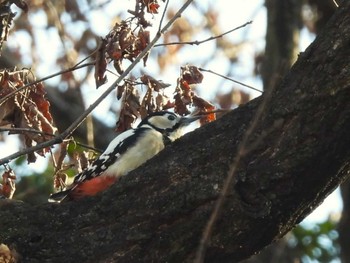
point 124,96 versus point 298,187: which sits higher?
point 124,96

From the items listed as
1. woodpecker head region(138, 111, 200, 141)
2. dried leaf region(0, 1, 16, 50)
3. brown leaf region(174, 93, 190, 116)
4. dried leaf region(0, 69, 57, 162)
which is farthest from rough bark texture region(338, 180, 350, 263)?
dried leaf region(0, 1, 16, 50)

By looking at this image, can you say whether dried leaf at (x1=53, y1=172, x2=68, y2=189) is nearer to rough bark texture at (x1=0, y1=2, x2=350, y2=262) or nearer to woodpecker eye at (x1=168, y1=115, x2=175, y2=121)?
woodpecker eye at (x1=168, y1=115, x2=175, y2=121)

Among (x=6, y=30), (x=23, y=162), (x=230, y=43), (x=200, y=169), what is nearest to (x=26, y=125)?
(x=6, y=30)

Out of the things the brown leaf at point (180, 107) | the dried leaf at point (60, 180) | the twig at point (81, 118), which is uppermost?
the dried leaf at point (60, 180)

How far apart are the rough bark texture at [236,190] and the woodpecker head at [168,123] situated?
5.41ft

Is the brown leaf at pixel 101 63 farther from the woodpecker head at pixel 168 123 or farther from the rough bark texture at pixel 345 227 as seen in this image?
the rough bark texture at pixel 345 227

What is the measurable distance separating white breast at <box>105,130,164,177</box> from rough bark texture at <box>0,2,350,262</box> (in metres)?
1.04

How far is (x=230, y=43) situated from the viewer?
10.5 m

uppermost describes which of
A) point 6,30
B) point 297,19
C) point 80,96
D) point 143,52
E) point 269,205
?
point 80,96

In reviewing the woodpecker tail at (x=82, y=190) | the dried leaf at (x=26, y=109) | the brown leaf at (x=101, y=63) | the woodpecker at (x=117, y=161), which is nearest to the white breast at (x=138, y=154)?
the woodpecker at (x=117, y=161)

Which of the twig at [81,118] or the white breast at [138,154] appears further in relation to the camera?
the white breast at [138,154]

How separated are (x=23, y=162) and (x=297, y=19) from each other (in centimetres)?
278

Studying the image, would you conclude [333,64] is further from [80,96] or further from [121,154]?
[80,96]

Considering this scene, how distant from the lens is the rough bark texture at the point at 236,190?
3.32 meters
